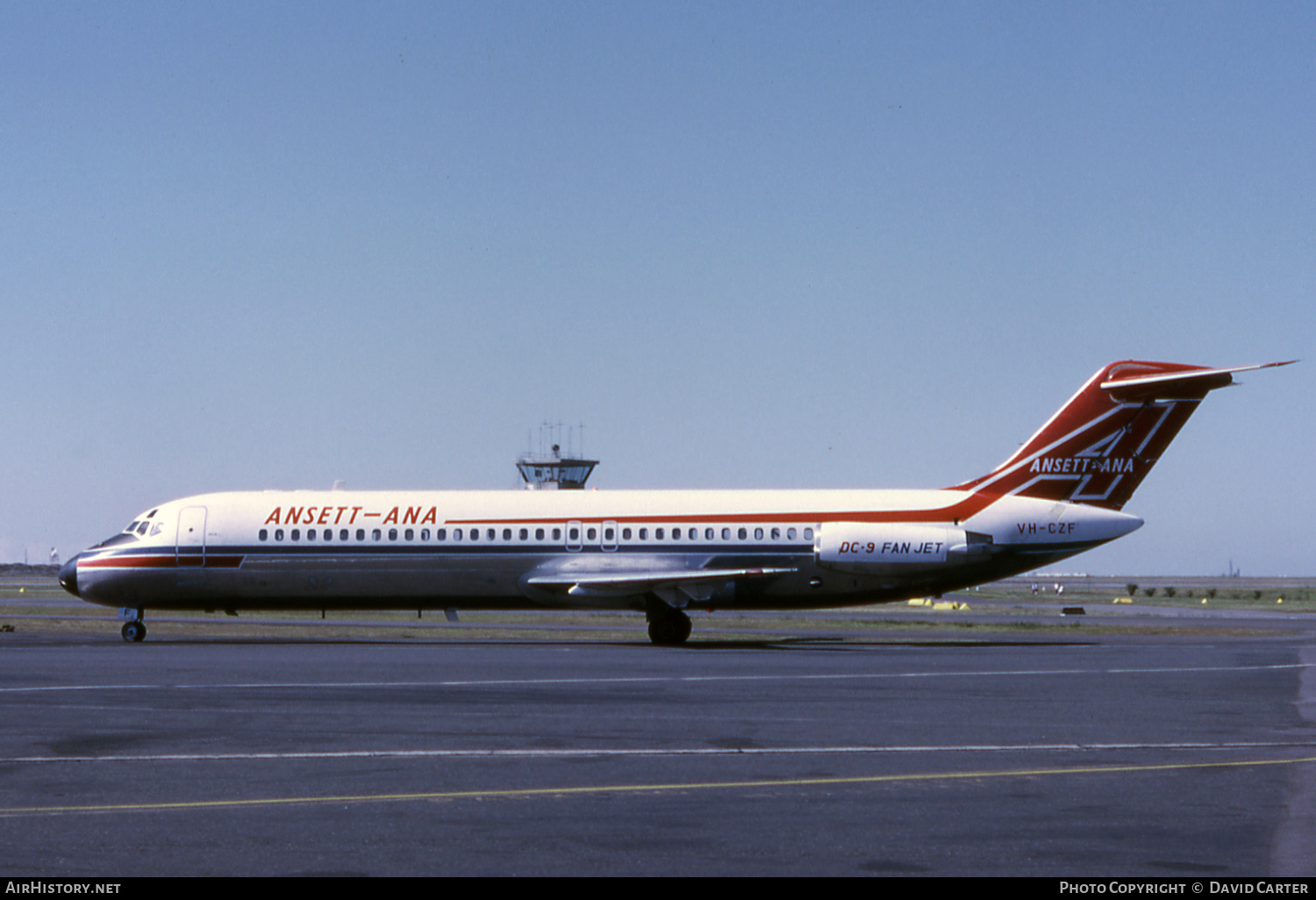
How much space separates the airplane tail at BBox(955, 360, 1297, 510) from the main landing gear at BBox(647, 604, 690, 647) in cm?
868

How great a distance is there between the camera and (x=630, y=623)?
50375 mm

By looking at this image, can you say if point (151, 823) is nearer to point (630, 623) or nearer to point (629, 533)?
point (629, 533)

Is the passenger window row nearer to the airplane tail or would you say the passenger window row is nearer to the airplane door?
A: the airplane door

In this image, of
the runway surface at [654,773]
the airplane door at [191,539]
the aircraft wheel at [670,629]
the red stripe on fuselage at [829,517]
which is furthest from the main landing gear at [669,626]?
the airplane door at [191,539]

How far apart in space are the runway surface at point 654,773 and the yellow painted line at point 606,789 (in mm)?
47

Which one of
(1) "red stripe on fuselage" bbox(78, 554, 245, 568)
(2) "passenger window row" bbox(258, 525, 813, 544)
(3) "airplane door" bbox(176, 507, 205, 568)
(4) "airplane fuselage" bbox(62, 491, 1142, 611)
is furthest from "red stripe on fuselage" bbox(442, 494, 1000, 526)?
(3) "airplane door" bbox(176, 507, 205, 568)

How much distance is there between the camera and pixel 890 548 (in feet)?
115

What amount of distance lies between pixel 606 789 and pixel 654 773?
38.9 inches

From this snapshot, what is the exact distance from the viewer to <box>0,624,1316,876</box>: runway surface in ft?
26.6

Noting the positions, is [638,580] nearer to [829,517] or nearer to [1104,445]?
[829,517]

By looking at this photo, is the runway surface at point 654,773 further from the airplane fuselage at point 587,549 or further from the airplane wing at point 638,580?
the airplane fuselage at point 587,549

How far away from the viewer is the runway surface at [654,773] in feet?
26.6

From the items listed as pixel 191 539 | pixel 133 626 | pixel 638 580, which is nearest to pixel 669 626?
pixel 638 580

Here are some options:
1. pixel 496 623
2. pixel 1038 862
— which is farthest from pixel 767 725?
pixel 496 623
